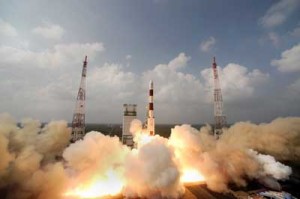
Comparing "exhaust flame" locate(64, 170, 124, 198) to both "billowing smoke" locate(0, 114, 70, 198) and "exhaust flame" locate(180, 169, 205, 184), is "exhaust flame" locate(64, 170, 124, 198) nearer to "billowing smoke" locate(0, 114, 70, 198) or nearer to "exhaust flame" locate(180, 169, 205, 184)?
"billowing smoke" locate(0, 114, 70, 198)

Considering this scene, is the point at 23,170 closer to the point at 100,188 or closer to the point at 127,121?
the point at 100,188

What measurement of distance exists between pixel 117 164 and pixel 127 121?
54.1 m

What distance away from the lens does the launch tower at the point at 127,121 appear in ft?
367

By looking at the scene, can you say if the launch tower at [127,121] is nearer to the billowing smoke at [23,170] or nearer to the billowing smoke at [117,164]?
the billowing smoke at [117,164]

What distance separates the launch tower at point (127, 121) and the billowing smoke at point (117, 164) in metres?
37.7

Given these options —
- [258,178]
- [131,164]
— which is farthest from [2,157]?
[258,178]

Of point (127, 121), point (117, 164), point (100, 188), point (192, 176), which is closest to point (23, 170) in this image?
point (100, 188)

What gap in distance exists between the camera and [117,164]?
58594mm

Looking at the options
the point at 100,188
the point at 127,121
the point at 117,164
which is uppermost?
the point at 127,121

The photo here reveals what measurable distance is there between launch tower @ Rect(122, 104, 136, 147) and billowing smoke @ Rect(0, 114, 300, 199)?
37.7m

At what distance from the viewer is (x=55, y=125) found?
67438 mm

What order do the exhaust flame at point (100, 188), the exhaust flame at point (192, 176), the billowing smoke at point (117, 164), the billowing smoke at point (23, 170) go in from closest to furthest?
the billowing smoke at point (23, 170), the billowing smoke at point (117, 164), the exhaust flame at point (100, 188), the exhaust flame at point (192, 176)

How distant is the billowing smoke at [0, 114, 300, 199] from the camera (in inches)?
1857

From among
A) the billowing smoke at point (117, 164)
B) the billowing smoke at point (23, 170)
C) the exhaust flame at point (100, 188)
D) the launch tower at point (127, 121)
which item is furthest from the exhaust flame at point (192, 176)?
the launch tower at point (127, 121)
